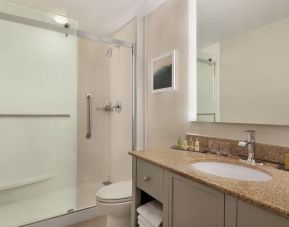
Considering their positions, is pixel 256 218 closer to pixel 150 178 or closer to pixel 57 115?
pixel 150 178

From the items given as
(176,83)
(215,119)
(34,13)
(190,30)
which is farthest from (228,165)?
(34,13)

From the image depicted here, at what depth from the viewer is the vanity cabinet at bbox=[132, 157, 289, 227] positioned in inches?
26.7

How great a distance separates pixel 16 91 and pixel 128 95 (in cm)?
125

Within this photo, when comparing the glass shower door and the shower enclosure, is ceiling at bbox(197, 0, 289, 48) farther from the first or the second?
the glass shower door

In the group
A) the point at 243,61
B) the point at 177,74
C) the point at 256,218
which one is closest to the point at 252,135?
the point at 243,61

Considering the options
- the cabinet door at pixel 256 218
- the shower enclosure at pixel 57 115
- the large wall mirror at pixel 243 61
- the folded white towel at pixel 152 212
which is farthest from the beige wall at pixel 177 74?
the cabinet door at pixel 256 218

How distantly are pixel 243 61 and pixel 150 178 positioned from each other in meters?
0.99

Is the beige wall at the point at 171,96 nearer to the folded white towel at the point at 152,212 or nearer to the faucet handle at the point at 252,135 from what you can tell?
the faucet handle at the point at 252,135

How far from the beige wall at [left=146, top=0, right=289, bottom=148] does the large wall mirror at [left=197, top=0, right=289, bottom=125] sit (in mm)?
106

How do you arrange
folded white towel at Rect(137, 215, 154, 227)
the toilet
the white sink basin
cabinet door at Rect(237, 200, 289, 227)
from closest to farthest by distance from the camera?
cabinet door at Rect(237, 200, 289, 227) < the white sink basin < folded white towel at Rect(137, 215, 154, 227) < the toilet

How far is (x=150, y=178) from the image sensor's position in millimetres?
1247

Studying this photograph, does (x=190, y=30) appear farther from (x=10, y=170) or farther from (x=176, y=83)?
(x=10, y=170)

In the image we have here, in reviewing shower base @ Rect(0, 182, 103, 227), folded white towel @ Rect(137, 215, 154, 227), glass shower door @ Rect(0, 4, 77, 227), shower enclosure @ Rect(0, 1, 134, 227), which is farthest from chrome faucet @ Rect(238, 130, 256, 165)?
glass shower door @ Rect(0, 4, 77, 227)

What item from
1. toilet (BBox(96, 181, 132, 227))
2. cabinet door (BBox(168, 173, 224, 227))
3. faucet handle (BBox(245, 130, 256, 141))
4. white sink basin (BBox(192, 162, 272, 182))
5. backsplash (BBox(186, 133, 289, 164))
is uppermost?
faucet handle (BBox(245, 130, 256, 141))
